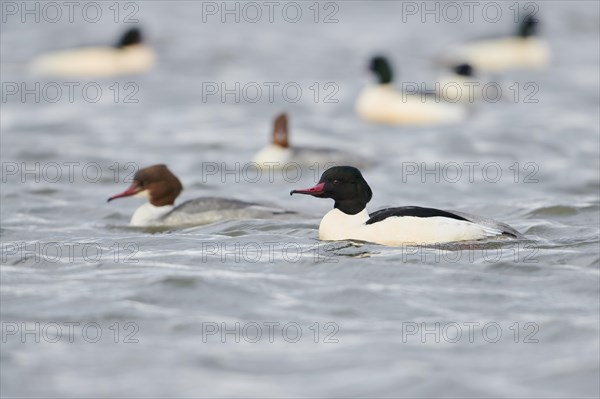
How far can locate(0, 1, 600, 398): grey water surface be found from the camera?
839 centimetres

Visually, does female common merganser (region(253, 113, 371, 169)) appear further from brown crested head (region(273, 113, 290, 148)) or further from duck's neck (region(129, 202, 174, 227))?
duck's neck (region(129, 202, 174, 227))

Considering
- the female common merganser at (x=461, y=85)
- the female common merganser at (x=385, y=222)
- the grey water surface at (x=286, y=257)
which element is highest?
the female common merganser at (x=461, y=85)

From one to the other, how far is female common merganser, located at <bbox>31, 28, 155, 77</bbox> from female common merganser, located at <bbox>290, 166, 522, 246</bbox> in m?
14.9

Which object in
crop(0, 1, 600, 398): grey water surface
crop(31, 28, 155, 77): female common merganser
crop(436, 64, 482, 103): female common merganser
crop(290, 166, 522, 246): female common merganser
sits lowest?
crop(0, 1, 600, 398): grey water surface

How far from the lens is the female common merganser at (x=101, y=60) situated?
25625 millimetres

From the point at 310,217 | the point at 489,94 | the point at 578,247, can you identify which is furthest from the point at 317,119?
the point at 578,247

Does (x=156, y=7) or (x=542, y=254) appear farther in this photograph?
(x=156, y=7)

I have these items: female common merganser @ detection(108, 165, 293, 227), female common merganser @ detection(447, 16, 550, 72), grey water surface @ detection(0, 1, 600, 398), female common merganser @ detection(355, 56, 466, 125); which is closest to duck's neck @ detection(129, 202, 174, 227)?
female common merganser @ detection(108, 165, 293, 227)

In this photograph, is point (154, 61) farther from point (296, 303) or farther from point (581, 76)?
point (296, 303)

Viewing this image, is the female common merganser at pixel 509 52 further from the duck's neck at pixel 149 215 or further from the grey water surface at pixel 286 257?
the duck's neck at pixel 149 215

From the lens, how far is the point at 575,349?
8.68 meters

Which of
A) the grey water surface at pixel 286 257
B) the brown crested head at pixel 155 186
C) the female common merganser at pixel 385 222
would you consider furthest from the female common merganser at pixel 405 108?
the female common merganser at pixel 385 222

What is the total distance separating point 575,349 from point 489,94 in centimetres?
1535

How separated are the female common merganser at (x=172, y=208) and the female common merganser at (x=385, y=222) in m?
1.76
